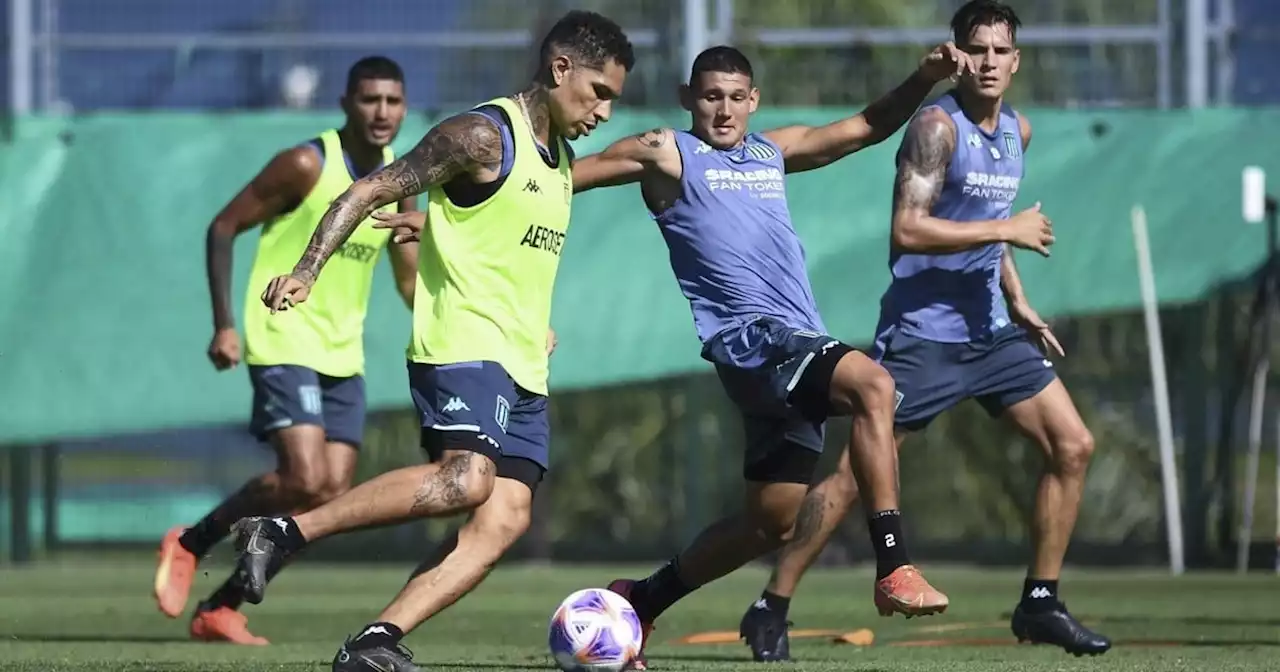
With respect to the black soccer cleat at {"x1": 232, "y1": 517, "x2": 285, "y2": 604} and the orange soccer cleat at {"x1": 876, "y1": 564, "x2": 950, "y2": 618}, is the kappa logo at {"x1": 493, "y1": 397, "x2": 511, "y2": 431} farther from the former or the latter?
the orange soccer cleat at {"x1": 876, "y1": 564, "x2": 950, "y2": 618}

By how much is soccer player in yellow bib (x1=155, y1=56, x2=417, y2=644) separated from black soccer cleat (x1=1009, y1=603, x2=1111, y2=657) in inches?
126

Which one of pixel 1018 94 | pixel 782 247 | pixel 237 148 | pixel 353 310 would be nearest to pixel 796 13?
pixel 1018 94

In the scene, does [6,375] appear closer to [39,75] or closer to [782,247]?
[39,75]

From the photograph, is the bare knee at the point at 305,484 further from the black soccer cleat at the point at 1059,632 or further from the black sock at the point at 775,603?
the black soccer cleat at the point at 1059,632

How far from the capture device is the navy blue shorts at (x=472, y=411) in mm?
7102

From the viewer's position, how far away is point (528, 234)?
7.32 metres

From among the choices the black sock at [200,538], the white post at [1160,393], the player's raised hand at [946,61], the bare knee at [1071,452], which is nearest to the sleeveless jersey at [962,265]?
the bare knee at [1071,452]

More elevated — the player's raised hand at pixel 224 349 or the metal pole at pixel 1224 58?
the metal pole at pixel 1224 58

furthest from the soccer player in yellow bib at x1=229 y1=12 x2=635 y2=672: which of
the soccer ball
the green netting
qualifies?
the green netting

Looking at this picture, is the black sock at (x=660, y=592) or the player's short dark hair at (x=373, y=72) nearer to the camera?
the black sock at (x=660, y=592)

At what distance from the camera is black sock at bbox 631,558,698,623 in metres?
8.48

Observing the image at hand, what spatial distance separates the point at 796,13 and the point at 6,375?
6.13m

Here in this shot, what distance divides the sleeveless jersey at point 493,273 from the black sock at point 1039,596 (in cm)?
267

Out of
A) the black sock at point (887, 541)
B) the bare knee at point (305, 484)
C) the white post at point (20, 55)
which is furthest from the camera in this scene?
the white post at point (20, 55)
